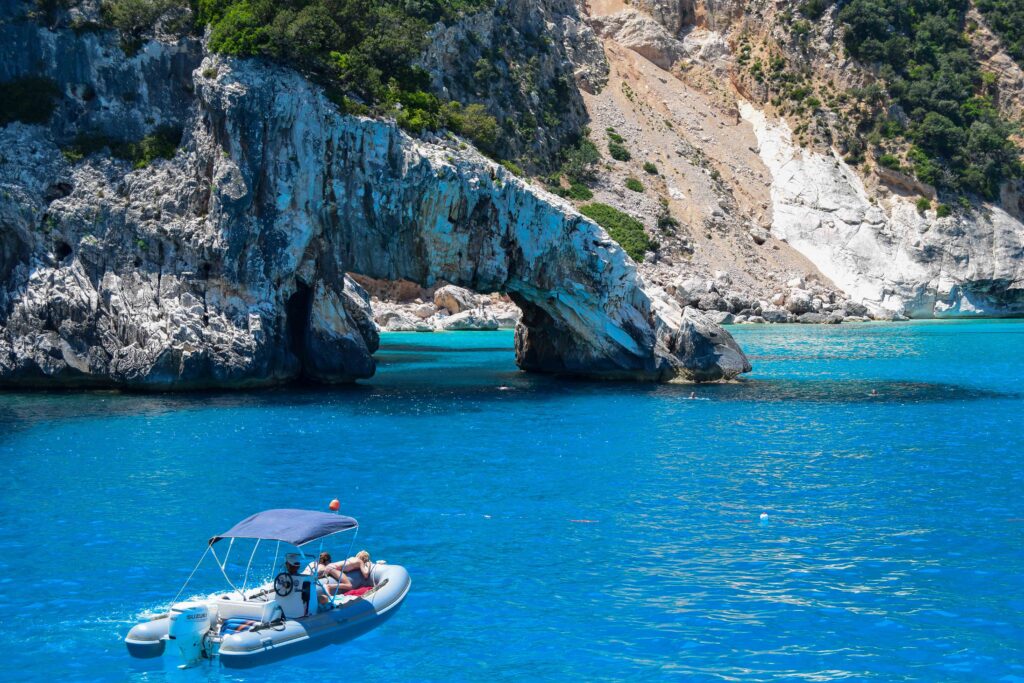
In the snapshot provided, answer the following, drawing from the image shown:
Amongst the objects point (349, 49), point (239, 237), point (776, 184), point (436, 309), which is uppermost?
point (776, 184)

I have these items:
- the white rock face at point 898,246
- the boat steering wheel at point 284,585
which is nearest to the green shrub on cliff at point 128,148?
the boat steering wheel at point 284,585

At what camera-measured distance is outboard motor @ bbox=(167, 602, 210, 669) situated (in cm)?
1410

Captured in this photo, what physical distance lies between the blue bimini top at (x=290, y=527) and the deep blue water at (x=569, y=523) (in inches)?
69.9

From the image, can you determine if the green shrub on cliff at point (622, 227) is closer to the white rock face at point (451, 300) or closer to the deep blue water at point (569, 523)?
the white rock face at point (451, 300)

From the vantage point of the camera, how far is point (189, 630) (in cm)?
Answer: 1419

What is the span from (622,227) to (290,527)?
78.4m

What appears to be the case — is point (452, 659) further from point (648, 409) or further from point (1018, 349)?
point (1018, 349)

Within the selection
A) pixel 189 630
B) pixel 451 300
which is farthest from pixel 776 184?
pixel 189 630

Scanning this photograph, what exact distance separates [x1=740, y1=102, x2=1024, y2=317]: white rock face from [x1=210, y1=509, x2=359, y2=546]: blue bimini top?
89.6 meters

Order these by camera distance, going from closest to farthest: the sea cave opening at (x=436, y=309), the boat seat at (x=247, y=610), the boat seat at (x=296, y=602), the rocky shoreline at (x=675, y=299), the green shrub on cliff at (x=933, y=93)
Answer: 1. the boat seat at (x=247, y=610)
2. the boat seat at (x=296, y=602)
3. the sea cave opening at (x=436, y=309)
4. the rocky shoreline at (x=675, y=299)
5. the green shrub on cliff at (x=933, y=93)

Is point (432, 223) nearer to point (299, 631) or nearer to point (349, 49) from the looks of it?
point (349, 49)

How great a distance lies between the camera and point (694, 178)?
4104 inches

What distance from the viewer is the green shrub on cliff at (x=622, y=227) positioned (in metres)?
89.6

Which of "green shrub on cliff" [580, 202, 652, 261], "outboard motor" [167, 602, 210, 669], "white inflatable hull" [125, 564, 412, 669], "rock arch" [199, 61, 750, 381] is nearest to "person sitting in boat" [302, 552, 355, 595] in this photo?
"white inflatable hull" [125, 564, 412, 669]
